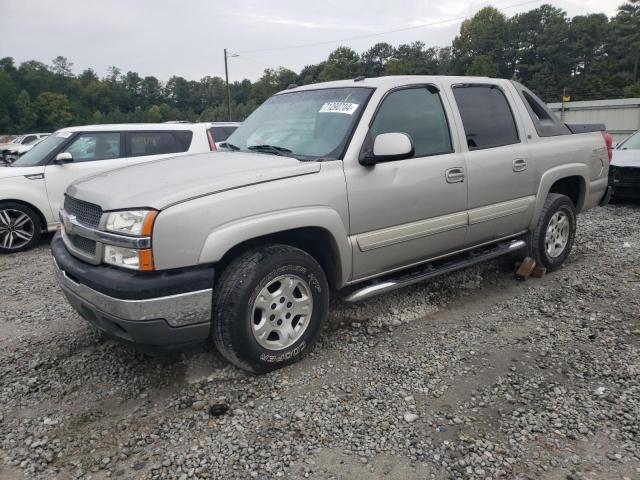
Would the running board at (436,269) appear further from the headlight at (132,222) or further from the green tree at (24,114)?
the green tree at (24,114)

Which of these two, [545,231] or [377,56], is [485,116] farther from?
[377,56]

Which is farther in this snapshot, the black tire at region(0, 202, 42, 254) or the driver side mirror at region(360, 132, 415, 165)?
the black tire at region(0, 202, 42, 254)

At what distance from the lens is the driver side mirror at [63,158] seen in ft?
22.6

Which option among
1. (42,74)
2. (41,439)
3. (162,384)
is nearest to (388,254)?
(162,384)

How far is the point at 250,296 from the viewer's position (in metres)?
2.89

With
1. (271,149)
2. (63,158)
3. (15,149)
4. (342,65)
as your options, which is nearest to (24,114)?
(342,65)

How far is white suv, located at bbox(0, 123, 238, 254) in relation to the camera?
6.68 metres

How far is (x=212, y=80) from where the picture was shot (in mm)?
116875

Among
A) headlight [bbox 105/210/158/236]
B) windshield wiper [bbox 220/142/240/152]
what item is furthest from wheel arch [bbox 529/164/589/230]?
headlight [bbox 105/210/158/236]

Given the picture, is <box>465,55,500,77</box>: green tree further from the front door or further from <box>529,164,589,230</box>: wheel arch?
the front door

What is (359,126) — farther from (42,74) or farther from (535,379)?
(42,74)

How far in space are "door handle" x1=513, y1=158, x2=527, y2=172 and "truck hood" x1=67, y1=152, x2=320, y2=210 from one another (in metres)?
2.11

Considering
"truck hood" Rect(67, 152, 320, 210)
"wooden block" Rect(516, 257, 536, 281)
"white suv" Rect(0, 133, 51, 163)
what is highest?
"truck hood" Rect(67, 152, 320, 210)

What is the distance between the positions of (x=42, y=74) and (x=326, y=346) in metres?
117
